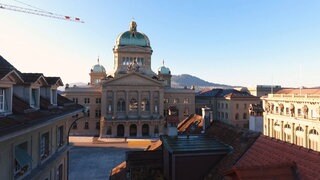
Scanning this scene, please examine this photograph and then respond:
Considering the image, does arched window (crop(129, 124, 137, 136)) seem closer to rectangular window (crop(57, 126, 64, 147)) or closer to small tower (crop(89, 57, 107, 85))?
small tower (crop(89, 57, 107, 85))

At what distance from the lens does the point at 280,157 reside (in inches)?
545

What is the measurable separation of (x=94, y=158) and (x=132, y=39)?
149 feet

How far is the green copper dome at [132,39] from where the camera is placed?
8338 cm

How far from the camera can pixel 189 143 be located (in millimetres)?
18828

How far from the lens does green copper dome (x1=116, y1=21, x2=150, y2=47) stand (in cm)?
8338

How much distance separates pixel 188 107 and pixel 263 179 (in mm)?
69295

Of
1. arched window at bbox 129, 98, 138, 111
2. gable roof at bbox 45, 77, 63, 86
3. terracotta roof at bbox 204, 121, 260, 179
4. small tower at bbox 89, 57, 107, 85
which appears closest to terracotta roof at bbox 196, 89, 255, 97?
arched window at bbox 129, 98, 138, 111

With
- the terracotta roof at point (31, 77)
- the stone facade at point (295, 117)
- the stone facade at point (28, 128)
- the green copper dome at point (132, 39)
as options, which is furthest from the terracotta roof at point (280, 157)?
the green copper dome at point (132, 39)

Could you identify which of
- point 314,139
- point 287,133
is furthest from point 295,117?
point 314,139

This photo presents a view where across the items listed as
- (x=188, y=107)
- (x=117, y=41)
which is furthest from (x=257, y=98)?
(x=117, y=41)

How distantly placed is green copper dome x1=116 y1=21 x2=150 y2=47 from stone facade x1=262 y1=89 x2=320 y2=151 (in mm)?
38952

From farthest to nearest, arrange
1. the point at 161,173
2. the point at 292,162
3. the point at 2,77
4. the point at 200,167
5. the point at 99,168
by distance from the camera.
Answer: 1. the point at 99,168
2. the point at 161,173
3. the point at 200,167
4. the point at 292,162
5. the point at 2,77

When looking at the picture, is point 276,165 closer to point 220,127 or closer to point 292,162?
point 292,162

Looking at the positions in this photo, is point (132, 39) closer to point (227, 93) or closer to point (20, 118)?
point (227, 93)
